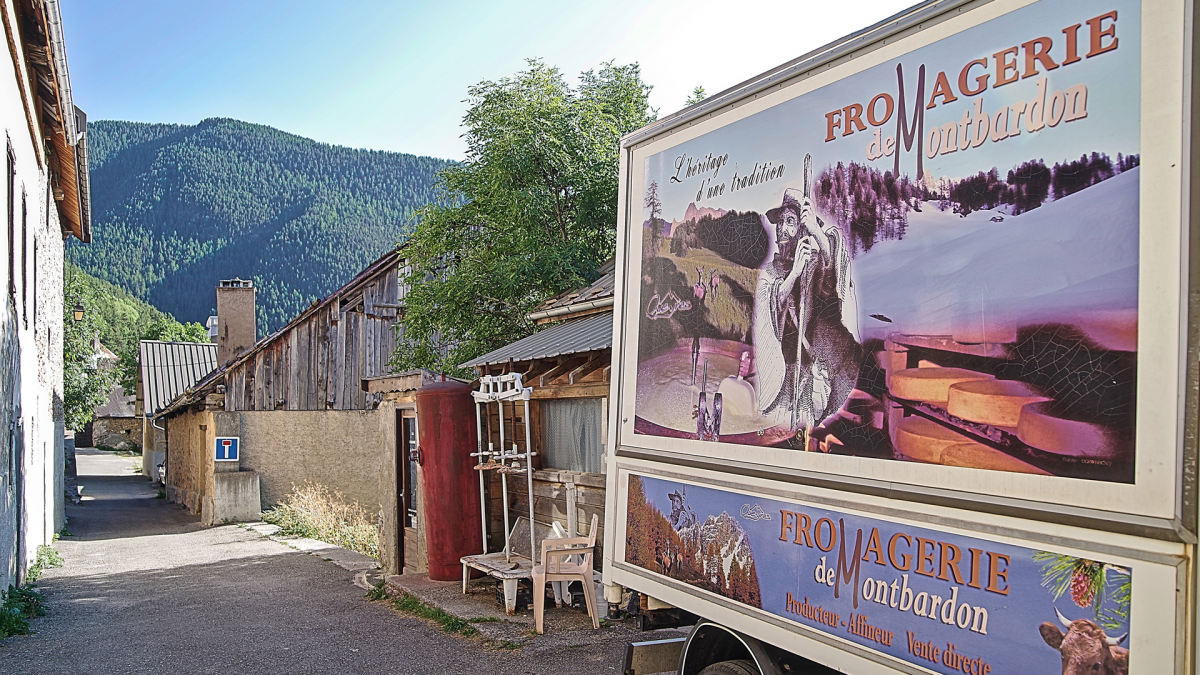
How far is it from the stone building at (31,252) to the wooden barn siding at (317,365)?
12.8ft

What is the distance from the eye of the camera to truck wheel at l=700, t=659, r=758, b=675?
12.6 feet

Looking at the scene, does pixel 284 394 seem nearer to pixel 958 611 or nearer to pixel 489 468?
pixel 489 468

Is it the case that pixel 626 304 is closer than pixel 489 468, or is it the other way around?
pixel 626 304

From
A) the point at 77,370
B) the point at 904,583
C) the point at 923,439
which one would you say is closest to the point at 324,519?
the point at 904,583

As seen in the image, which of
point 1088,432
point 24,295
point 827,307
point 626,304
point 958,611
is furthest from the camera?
point 24,295

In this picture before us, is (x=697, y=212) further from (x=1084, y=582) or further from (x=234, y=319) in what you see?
(x=234, y=319)

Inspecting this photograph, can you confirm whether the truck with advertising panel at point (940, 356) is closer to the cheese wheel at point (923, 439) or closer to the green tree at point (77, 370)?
the cheese wheel at point (923, 439)

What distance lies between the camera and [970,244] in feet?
9.52

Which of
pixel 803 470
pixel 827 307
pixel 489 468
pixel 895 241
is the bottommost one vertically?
pixel 489 468

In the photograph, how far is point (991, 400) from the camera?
277 cm

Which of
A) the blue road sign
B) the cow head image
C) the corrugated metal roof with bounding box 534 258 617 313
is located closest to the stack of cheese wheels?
the cow head image

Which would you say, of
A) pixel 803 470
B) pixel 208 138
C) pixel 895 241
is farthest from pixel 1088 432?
pixel 208 138

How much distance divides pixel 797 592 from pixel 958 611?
77cm

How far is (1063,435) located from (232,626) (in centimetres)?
830
